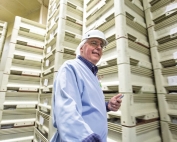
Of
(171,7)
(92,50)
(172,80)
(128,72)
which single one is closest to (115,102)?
(128,72)

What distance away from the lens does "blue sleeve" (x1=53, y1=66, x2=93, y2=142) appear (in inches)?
20.5

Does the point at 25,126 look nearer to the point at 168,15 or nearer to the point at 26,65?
the point at 26,65

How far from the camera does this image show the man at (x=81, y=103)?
530 millimetres

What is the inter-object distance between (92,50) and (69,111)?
606mm

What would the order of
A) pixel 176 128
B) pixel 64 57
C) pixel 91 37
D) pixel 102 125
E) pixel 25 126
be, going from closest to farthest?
1. pixel 102 125
2. pixel 91 37
3. pixel 176 128
4. pixel 64 57
5. pixel 25 126

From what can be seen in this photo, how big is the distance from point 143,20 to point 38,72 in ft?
6.96

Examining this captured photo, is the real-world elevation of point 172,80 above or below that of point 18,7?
below

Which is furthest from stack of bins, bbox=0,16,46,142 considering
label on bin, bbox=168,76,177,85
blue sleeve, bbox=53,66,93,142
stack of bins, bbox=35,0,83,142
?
label on bin, bbox=168,76,177,85

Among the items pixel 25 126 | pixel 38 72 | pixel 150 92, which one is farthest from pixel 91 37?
pixel 25 126

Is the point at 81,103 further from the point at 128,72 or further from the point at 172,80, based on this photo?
the point at 172,80

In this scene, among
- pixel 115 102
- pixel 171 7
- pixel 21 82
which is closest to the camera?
pixel 115 102

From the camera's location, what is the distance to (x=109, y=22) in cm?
148

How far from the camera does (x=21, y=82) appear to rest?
2.40m

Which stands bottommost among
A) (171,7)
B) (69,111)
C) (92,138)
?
(92,138)
